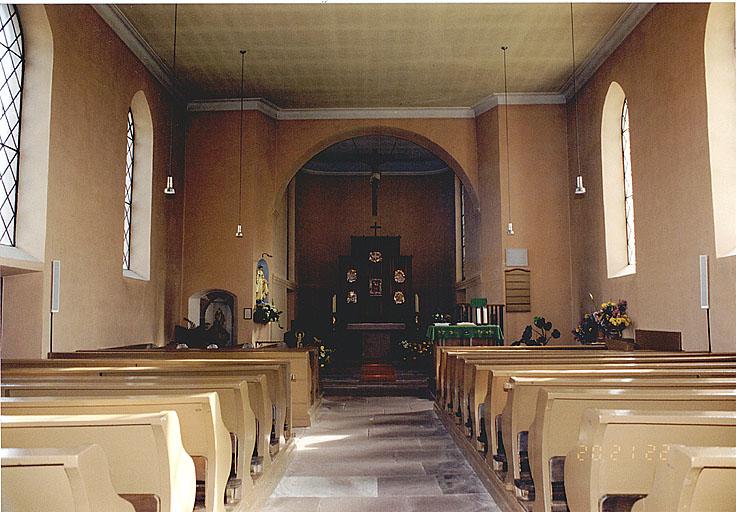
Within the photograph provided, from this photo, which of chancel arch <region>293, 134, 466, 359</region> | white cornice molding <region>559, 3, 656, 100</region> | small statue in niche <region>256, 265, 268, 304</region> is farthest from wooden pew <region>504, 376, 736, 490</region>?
chancel arch <region>293, 134, 466, 359</region>

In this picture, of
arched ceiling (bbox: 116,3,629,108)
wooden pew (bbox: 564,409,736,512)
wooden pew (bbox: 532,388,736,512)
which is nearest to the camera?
wooden pew (bbox: 564,409,736,512)

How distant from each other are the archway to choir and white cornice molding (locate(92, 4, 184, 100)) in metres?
5.84

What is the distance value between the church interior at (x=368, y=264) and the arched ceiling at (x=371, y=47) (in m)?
0.06

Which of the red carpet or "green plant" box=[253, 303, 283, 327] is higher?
"green plant" box=[253, 303, 283, 327]

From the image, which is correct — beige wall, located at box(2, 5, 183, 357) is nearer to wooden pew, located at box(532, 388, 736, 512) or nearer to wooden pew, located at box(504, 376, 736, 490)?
wooden pew, located at box(504, 376, 736, 490)

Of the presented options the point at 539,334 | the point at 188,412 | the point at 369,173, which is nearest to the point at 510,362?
the point at 188,412

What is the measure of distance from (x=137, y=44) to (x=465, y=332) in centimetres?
658

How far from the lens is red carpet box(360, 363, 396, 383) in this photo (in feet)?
37.9

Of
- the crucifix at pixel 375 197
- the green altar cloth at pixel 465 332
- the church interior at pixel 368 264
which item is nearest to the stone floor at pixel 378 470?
the church interior at pixel 368 264

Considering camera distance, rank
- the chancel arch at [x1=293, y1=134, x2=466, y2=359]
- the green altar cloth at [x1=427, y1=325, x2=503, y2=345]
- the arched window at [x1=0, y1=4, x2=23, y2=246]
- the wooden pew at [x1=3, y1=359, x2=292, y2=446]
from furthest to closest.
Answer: the chancel arch at [x1=293, y1=134, x2=466, y2=359]
the green altar cloth at [x1=427, y1=325, x2=503, y2=345]
the arched window at [x1=0, y1=4, x2=23, y2=246]
the wooden pew at [x1=3, y1=359, x2=292, y2=446]

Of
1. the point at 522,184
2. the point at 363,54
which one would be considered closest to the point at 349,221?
the point at 522,184

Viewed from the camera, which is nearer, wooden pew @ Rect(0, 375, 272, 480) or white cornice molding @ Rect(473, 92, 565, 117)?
wooden pew @ Rect(0, 375, 272, 480)

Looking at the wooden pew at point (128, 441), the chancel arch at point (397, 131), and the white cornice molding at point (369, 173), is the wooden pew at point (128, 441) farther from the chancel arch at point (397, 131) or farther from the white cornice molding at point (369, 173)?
the white cornice molding at point (369, 173)

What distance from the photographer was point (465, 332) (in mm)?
10461
